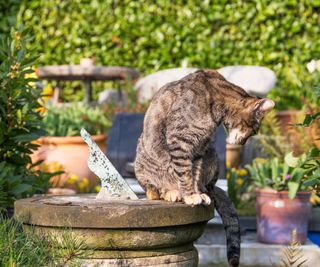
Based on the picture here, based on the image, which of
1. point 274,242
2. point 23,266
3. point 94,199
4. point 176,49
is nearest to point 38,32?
point 176,49

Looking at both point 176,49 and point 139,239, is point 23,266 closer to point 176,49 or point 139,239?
point 139,239

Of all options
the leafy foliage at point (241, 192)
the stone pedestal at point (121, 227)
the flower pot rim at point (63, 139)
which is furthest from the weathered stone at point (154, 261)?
the flower pot rim at point (63, 139)

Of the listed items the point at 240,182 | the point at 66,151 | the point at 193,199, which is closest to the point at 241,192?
the point at 240,182

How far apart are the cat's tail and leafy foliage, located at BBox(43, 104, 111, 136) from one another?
348 cm

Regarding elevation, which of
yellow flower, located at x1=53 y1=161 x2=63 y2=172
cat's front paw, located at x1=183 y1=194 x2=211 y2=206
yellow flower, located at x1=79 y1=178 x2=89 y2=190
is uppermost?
cat's front paw, located at x1=183 y1=194 x2=211 y2=206

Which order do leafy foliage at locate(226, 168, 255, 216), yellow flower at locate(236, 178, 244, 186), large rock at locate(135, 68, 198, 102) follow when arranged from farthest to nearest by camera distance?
large rock at locate(135, 68, 198, 102)
yellow flower at locate(236, 178, 244, 186)
leafy foliage at locate(226, 168, 255, 216)

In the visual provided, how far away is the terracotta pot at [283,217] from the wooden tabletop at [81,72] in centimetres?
371

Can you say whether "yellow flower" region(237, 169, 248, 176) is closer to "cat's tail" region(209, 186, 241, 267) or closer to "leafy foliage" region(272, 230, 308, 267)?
"leafy foliage" region(272, 230, 308, 267)

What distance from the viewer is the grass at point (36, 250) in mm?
2723

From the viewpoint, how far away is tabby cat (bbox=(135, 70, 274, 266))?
332cm

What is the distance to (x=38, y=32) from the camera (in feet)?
31.2

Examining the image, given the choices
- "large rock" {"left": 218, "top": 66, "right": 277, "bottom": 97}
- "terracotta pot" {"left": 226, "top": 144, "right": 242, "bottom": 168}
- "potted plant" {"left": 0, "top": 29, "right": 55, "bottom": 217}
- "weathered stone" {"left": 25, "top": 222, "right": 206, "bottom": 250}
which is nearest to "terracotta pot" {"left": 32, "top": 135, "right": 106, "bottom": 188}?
"terracotta pot" {"left": 226, "top": 144, "right": 242, "bottom": 168}

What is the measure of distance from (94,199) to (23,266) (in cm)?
85

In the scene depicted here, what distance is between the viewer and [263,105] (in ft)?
11.3
